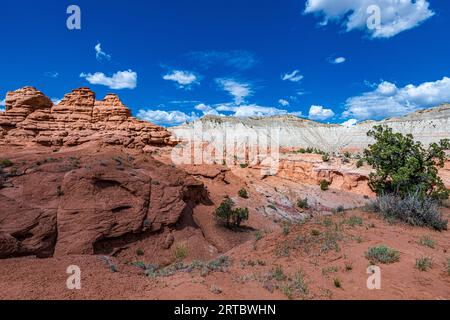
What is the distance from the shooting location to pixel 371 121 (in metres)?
81.1

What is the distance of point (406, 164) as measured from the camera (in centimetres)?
1390

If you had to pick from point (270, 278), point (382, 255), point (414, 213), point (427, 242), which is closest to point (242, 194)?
point (414, 213)

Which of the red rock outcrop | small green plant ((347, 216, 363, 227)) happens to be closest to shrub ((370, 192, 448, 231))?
small green plant ((347, 216, 363, 227))

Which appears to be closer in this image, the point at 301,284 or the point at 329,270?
the point at 301,284

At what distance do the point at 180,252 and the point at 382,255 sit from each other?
8603mm

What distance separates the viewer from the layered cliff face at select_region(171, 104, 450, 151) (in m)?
64.4

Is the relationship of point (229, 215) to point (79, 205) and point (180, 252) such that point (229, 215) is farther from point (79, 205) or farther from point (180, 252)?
point (79, 205)

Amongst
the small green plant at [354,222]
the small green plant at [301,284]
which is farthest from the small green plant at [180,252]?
the small green plant at [301,284]

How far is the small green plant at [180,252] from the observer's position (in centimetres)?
1235

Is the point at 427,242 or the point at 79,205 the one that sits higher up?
the point at 79,205

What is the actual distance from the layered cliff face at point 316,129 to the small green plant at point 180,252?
Result: 2018 inches

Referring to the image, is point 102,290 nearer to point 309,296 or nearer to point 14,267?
point 14,267
